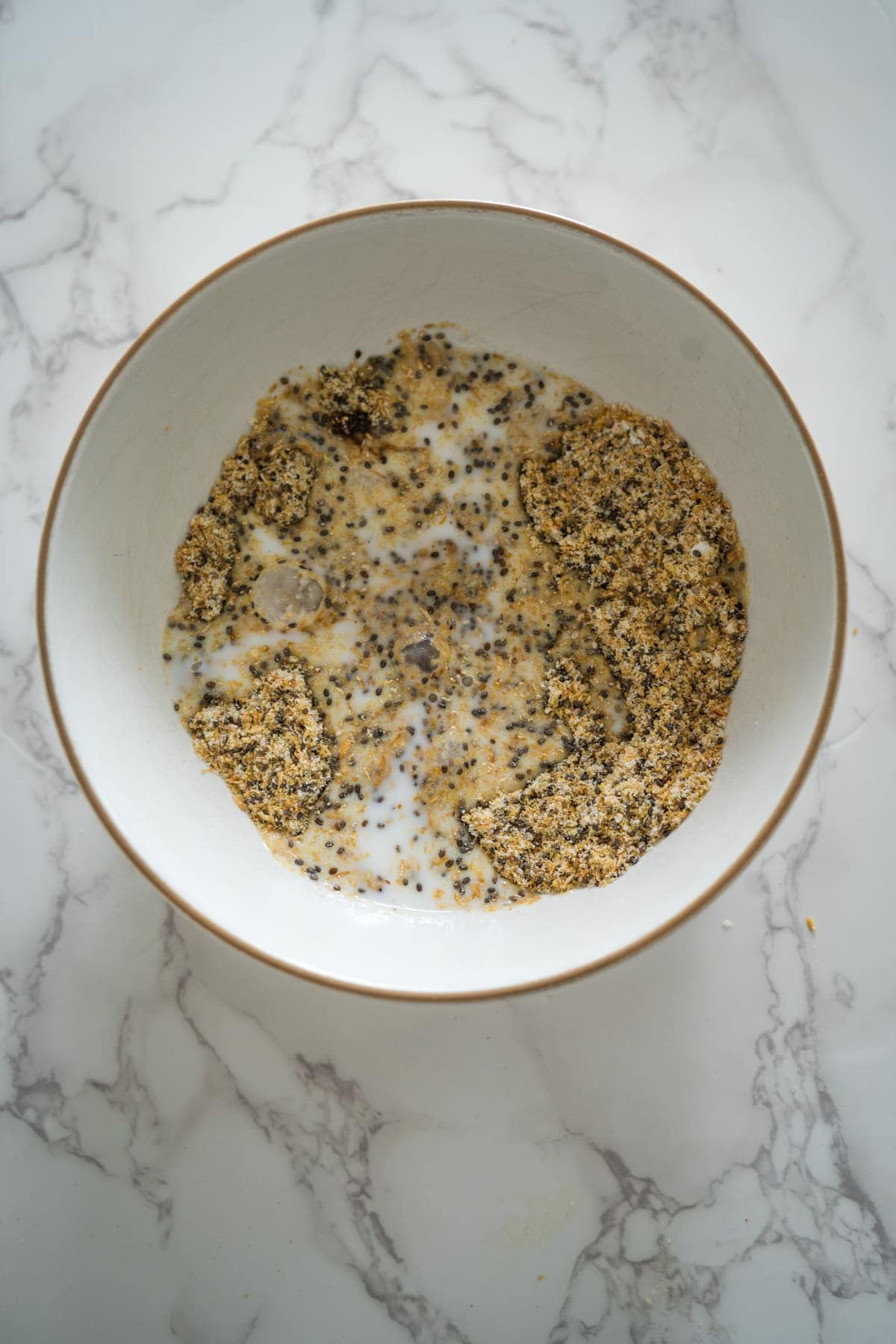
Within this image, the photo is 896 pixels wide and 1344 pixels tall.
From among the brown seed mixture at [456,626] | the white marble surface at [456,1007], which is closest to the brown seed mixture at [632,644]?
the brown seed mixture at [456,626]

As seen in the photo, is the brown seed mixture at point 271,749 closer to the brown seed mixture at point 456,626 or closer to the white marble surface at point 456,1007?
the brown seed mixture at point 456,626

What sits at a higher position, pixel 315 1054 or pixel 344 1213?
pixel 315 1054

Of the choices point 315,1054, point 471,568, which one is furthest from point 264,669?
point 315,1054

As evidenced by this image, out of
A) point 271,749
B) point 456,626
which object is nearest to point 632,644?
point 456,626

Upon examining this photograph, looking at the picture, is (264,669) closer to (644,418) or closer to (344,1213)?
(644,418)

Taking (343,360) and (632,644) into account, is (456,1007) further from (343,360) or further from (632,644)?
(343,360)
